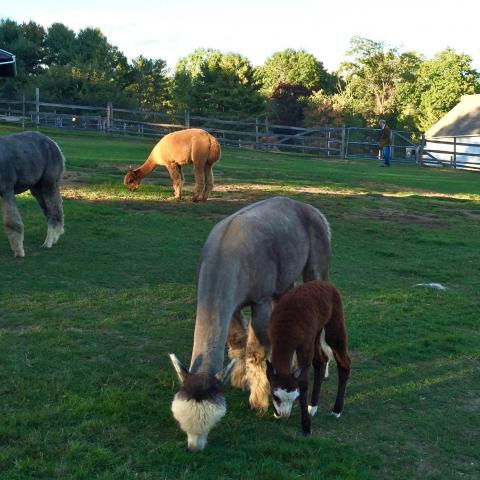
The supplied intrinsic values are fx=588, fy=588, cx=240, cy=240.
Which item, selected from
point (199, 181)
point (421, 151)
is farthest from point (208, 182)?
point (421, 151)

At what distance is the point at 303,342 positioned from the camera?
4.25 meters

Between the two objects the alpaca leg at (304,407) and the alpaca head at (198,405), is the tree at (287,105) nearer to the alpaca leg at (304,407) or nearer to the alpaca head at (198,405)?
the alpaca leg at (304,407)

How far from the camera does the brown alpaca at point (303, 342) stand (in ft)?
13.5

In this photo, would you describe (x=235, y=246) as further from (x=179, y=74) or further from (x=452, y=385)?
(x=179, y=74)

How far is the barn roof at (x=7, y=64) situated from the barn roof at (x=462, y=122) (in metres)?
42.0

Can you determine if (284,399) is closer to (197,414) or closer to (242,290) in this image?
(197,414)

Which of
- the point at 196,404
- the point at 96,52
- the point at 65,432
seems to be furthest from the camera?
the point at 96,52

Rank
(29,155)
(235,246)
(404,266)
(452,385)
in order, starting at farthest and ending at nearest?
1. (404,266)
2. (29,155)
3. (452,385)
4. (235,246)

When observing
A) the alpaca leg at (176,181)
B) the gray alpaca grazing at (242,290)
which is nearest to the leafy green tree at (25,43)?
the alpaca leg at (176,181)

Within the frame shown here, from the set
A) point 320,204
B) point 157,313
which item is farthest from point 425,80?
point 157,313

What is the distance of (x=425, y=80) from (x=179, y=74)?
29.9 m

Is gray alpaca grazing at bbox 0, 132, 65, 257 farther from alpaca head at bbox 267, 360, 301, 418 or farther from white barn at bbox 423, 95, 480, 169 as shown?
white barn at bbox 423, 95, 480, 169

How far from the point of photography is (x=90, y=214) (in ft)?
39.7

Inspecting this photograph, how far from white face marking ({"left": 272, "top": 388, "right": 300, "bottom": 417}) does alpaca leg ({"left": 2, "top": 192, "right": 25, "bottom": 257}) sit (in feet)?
19.8
